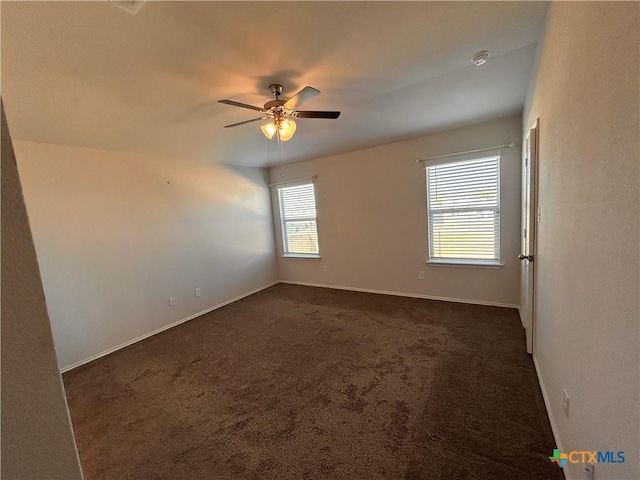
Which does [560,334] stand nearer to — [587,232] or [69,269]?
[587,232]

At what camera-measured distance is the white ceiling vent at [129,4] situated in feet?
4.37

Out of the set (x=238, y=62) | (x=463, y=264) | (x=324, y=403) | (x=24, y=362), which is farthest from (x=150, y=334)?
(x=463, y=264)

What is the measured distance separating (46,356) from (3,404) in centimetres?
7

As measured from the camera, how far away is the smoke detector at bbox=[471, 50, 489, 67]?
1922 millimetres

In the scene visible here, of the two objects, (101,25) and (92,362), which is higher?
(101,25)

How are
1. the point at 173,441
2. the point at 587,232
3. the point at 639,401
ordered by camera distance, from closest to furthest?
the point at 639,401
the point at 587,232
the point at 173,441

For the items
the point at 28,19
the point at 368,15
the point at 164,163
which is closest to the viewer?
the point at 28,19

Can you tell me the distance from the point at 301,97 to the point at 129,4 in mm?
1084

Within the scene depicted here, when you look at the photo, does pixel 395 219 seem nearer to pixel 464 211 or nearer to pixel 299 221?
pixel 464 211

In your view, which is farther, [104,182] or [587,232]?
[104,182]

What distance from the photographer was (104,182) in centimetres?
316

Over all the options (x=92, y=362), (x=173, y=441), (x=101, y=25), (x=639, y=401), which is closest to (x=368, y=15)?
(x=101, y=25)

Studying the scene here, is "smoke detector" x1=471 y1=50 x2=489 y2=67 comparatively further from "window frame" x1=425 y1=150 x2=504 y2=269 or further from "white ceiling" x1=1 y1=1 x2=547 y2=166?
"window frame" x1=425 y1=150 x2=504 y2=269

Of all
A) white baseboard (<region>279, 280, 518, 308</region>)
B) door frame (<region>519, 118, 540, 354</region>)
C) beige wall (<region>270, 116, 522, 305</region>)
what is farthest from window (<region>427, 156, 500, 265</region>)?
door frame (<region>519, 118, 540, 354</region>)
